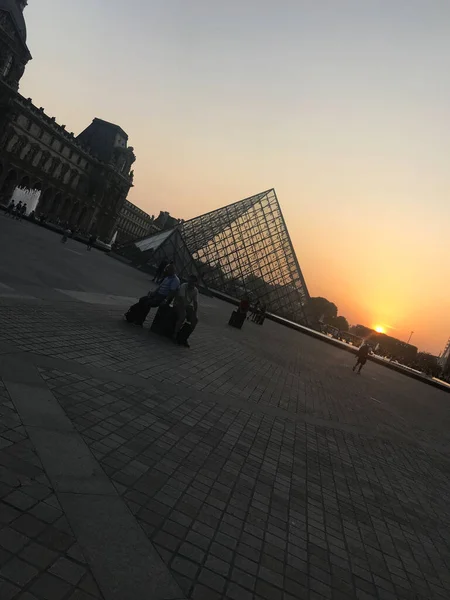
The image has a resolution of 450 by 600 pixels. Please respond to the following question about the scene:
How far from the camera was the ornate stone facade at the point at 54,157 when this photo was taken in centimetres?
4972

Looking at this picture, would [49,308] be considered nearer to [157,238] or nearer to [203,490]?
[203,490]

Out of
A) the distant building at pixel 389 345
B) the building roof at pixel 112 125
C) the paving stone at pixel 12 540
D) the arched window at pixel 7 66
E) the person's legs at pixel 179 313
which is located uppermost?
the building roof at pixel 112 125

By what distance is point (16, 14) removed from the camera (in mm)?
51344

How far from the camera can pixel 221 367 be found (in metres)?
8.97

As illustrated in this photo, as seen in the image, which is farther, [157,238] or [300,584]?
[157,238]

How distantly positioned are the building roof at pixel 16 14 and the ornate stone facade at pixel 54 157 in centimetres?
12

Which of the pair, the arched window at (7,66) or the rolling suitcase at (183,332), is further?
the arched window at (7,66)

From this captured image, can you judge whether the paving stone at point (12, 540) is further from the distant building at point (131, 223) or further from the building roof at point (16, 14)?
the distant building at point (131, 223)

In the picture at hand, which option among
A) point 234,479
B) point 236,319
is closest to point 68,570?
point 234,479

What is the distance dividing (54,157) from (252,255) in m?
34.4

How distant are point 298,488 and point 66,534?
2636 mm

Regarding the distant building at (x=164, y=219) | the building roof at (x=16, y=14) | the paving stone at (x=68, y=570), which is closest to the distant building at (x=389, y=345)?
the distant building at (x=164, y=219)

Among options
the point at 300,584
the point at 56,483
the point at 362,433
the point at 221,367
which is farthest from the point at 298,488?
the point at 221,367

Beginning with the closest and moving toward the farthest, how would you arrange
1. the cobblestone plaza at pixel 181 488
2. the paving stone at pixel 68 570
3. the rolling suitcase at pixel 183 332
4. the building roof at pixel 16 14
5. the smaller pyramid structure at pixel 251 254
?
the paving stone at pixel 68 570
the cobblestone plaza at pixel 181 488
the rolling suitcase at pixel 183 332
the smaller pyramid structure at pixel 251 254
the building roof at pixel 16 14
